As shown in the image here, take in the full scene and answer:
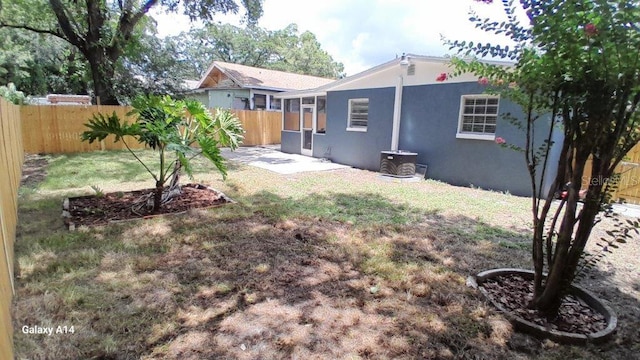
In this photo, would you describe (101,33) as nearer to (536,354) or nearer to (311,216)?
(311,216)

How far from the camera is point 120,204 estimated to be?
218 inches

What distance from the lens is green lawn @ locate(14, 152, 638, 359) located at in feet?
7.60

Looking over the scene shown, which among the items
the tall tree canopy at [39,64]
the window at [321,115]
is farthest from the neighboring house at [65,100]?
the window at [321,115]

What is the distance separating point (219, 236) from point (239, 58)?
35.4 metres

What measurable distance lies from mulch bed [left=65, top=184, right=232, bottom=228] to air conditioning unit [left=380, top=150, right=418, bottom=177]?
459cm

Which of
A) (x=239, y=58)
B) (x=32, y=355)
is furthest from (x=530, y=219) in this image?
(x=239, y=58)

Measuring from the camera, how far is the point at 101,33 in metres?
13.3

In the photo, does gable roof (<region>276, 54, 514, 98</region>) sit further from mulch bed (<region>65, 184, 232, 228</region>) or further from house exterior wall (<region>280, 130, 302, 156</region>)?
mulch bed (<region>65, 184, 232, 228</region>)

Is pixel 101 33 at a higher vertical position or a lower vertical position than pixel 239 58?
lower

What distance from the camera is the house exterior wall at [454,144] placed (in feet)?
24.2

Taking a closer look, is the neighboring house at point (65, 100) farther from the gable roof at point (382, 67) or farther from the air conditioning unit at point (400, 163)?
the air conditioning unit at point (400, 163)

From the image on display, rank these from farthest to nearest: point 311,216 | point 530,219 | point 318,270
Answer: point 530,219
point 311,216
point 318,270

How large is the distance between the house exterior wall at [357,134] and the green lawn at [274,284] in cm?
445

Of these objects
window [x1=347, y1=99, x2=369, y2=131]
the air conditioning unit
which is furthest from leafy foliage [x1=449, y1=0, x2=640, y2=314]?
window [x1=347, y1=99, x2=369, y2=131]
